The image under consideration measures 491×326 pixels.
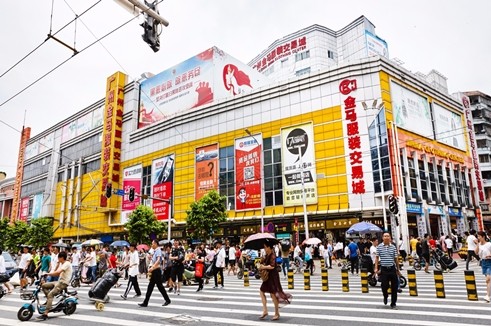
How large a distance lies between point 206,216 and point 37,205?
46239mm

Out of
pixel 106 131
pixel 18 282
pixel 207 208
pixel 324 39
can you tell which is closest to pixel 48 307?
pixel 18 282

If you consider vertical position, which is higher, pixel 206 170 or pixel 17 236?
pixel 206 170

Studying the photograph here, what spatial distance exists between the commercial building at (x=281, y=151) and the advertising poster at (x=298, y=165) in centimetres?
10

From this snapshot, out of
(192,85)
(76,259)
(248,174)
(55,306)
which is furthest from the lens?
(192,85)

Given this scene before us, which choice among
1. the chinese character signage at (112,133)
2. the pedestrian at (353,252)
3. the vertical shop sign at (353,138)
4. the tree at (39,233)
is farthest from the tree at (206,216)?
the tree at (39,233)

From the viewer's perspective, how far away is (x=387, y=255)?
843cm

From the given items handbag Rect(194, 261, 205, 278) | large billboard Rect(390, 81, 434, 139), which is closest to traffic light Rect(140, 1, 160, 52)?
handbag Rect(194, 261, 205, 278)

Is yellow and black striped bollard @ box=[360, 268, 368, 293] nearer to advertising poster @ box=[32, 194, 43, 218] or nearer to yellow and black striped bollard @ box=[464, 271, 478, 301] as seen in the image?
yellow and black striped bollard @ box=[464, 271, 478, 301]

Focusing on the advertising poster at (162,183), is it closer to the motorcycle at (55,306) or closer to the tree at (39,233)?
the tree at (39,233)

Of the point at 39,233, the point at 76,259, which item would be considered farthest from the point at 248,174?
the point at 39,233

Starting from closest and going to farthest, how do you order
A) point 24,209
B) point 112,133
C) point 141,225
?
point 141,225
point 112,133
point 24,209

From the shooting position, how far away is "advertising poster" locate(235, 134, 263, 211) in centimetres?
3403

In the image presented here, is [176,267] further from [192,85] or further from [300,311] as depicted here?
[192,85]

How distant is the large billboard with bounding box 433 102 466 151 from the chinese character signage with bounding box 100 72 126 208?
38.9 m
